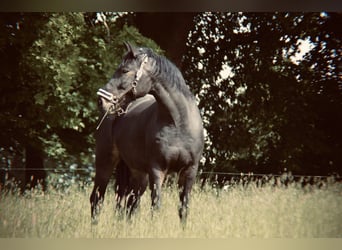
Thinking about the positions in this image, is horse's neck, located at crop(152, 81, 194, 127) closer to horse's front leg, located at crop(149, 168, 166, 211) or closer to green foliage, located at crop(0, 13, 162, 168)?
horse's front leg, located at crop(149, 168, 166, 211)

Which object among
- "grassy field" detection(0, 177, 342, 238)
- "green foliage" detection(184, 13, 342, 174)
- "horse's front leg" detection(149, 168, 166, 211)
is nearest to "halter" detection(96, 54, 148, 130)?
"horse's front leg" detection(149, 168, 166, 211)

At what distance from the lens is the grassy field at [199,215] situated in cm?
518

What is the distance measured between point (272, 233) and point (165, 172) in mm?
1375

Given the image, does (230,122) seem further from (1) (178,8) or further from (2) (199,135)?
(2) (199,135)

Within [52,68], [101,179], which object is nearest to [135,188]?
[101,179]

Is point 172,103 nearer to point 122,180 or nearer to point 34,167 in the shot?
point 122,180

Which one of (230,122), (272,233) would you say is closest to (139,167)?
(272,233)

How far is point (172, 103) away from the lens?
4.95 meters

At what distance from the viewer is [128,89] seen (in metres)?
4.90

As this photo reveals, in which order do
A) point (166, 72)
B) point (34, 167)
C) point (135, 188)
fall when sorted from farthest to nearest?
point (34, 167), point (135, 188), point (166, 72)

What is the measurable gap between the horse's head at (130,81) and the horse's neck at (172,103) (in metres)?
0.11

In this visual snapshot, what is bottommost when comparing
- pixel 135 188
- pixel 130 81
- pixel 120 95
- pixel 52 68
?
pixel 135 188

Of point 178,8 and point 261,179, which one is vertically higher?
point 178,8

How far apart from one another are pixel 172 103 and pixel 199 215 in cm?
110
